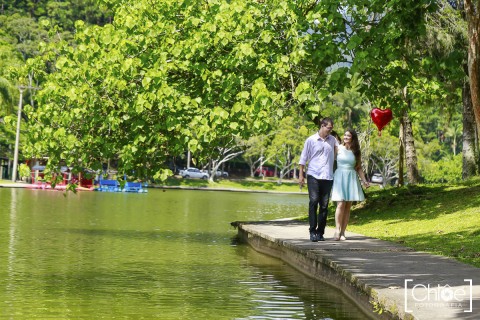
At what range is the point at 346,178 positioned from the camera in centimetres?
1559

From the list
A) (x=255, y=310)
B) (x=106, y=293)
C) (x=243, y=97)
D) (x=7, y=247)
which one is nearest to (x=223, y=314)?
(x=255, y=310)

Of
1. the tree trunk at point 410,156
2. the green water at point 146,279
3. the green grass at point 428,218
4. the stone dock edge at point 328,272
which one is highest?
the tree trunk at point 410,156

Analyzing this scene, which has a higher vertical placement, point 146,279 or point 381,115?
point 381,115

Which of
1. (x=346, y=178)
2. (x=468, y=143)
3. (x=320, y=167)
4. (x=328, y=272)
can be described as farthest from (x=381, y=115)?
(x=328, y=272)

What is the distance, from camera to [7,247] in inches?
667

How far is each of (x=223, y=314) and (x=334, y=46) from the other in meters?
11.9

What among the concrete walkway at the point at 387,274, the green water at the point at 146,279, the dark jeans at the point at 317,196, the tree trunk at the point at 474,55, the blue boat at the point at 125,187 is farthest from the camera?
the blue boat at the point at 125,187

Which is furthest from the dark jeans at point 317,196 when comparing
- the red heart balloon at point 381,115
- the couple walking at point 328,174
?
the red heart balloon at point 381,115

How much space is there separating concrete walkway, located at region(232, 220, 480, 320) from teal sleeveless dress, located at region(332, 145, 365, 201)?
0.81m

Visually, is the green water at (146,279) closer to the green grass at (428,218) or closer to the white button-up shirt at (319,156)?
the white button-up shirt at (319,156)

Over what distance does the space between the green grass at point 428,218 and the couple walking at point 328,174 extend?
1390mm

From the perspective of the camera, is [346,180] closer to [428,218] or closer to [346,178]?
[346,178]

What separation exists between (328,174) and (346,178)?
53 centimetres

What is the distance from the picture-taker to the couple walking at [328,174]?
1517cm
